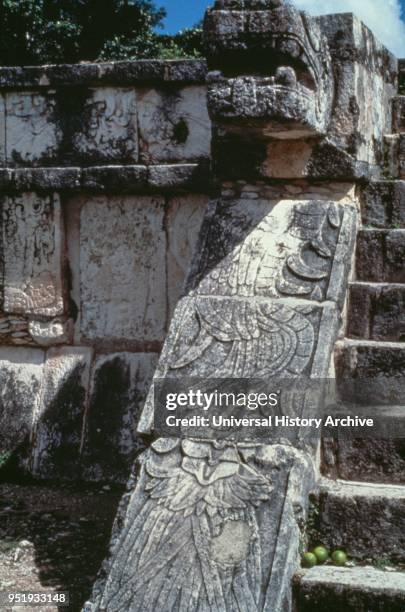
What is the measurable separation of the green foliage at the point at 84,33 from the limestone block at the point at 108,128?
1220cm

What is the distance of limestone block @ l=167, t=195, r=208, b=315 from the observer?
549cm

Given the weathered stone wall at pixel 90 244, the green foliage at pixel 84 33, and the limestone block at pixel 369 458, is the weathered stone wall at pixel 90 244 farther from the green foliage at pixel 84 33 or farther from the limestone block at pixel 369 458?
the green foliage at pixel 84 33

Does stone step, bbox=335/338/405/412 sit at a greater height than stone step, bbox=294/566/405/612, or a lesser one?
greater

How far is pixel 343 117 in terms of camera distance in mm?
4617

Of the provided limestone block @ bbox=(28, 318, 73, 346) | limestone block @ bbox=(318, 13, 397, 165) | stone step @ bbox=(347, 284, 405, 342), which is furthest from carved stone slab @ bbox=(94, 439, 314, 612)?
limestone block @ bbox=(28, 318, 73, 346)

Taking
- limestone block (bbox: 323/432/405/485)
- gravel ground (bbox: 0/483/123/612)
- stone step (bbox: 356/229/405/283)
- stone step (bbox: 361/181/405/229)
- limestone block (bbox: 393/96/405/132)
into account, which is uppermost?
limestone block (bbox: 393/96/405/132)

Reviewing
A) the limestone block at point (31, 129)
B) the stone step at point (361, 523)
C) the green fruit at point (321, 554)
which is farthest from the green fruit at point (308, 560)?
the limestone block at point (31, 129)

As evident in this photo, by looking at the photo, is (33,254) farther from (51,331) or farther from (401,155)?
(401,155)

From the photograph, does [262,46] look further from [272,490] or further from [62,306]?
[62,306]

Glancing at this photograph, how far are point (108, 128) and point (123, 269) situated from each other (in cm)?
79

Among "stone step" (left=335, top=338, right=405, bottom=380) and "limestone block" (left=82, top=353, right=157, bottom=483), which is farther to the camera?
"limestone block" (left=82, top=353, right=157, bottom=483)

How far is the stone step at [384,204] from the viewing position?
4719mm

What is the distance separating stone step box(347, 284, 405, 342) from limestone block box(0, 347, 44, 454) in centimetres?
211

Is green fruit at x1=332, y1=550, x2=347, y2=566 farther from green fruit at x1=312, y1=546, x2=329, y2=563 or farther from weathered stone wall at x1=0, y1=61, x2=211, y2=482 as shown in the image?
weathered stone wall at x1=0, y1=61, x2=211, y2=482
